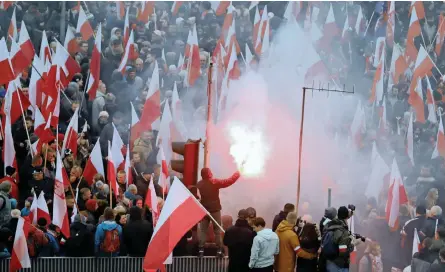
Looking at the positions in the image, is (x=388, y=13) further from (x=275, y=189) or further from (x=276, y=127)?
(x=275, y=189)

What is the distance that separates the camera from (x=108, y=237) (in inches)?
489

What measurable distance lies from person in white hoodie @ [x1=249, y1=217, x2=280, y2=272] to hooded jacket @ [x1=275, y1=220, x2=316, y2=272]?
4.4 inches

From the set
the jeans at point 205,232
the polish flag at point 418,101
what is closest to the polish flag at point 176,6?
the polish flag at point 418,101

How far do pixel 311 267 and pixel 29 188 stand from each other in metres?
5.71

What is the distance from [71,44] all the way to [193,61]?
2522 millimetres

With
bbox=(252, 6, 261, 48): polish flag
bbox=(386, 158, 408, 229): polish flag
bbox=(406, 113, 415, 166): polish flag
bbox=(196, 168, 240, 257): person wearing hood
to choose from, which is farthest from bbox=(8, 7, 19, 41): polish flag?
bbox=(386, 158, 408, 229): polish flag

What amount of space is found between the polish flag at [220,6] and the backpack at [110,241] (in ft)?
33.2

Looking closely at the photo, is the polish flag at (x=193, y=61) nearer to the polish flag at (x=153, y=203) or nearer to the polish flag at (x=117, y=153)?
the polish flag at (x=117, y=153)

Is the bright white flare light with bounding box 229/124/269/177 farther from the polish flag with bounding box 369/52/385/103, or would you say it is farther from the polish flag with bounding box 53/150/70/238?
the polish flag with bounding box 53/150/70/238

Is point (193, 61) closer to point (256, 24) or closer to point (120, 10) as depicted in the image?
point (256, 24)

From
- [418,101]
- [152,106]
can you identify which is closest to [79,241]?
[152,106]

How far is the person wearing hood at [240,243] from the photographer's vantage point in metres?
11.6

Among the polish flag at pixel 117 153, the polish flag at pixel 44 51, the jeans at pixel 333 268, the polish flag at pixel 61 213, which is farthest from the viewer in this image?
the polish flag at pixel 44 51

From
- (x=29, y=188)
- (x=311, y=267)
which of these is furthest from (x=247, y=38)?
(x=311, y=267)
